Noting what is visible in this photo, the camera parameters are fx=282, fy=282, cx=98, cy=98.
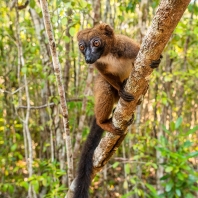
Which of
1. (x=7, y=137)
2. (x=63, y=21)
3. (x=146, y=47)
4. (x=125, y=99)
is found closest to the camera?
(x=146, y=47)

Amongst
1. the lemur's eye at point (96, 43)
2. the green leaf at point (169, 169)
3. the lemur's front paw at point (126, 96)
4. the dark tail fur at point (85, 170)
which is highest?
the lemur's eye at point (96, 43)

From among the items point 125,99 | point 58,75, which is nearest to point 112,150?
point 125,99

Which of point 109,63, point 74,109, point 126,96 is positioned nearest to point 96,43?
point 109,63

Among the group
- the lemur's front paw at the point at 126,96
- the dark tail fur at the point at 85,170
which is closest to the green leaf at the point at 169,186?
the dark tail fur at the point at 85,170

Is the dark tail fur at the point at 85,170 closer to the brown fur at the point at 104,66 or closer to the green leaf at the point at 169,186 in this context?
the brown fur at the point at 104,66

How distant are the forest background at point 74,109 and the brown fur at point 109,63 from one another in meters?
0.84

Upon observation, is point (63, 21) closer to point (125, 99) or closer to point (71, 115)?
point (125, 99)

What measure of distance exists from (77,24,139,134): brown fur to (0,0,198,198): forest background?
840 millimetres

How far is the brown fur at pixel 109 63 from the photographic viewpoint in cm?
343

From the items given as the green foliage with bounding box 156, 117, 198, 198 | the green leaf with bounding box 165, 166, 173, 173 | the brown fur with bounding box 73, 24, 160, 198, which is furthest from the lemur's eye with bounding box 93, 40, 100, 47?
the green leaf with bounding box 165, 166, 173, 173

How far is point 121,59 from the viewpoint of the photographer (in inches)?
137

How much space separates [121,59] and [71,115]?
305 cm

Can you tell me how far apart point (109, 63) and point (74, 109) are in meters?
2.77

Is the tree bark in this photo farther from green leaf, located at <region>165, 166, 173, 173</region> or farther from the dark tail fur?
green leaf, located at <region>165, 166, 173, 173</region>
